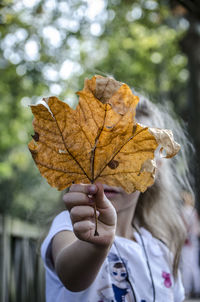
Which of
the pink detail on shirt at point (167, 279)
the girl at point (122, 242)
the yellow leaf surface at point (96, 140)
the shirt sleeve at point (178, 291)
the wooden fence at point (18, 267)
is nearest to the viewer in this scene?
the yellow leaf surface at point (96, 140)

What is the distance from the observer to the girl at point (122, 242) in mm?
1008

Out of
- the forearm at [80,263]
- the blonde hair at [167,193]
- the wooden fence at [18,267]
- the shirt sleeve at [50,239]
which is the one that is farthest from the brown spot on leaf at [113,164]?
the wooden fence at [18,267]

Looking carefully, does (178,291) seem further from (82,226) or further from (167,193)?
(82,226)

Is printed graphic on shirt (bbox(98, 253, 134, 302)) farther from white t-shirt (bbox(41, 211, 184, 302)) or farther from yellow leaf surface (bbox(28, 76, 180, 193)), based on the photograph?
yellow leaf surface (bbox(28, 76, 180, 193))

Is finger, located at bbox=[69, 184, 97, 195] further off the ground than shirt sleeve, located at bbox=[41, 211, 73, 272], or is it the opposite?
finger, located at bbox=[69, 184, 97, 195]

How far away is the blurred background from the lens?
368cm

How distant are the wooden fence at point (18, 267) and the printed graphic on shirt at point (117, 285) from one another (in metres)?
2.23

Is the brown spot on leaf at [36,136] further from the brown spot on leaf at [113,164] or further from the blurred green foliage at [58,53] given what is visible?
the blurred green foliage at [58,53]

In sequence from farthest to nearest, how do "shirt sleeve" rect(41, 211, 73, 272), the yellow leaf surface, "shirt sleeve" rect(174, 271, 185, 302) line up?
1. "shirt sleeve" rect(174, 271, 185, 302)
2. "shirt sleeve" rect(41, 211, 73, 272)
3. the yellow leaf surface

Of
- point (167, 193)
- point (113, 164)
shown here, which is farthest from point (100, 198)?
point (167, 193)

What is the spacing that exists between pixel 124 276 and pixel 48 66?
564 centimetres

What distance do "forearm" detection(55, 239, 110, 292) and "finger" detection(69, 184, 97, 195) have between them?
0.72 ft

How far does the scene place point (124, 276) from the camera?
166 centimetres

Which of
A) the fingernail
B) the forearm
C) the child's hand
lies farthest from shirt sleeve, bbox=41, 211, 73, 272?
the fingernail
